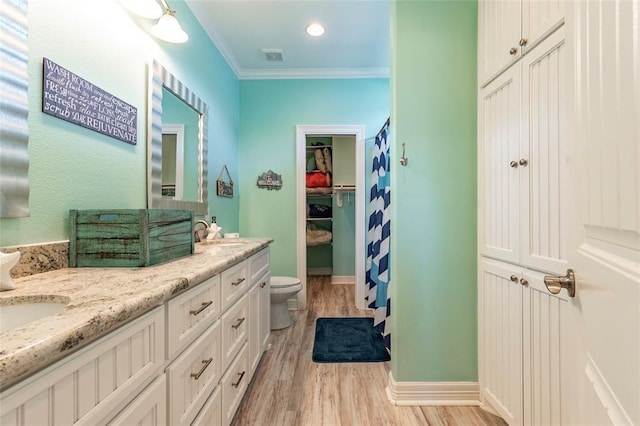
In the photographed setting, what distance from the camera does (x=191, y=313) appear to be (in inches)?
39.0

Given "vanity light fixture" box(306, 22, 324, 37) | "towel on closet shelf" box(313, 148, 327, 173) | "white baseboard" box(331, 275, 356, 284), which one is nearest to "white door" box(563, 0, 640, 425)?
"vanity light fixture" box(306, 22, 324, 37)

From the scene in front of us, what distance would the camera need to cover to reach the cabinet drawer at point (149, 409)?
26.6 inches

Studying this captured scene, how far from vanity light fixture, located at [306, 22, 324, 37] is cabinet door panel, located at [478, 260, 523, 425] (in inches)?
87.4

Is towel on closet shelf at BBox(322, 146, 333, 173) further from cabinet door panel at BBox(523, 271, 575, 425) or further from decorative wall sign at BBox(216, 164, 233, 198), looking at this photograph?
cabinet door panel at BBox(523, 271, 575, 425)

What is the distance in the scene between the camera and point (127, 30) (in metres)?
1.43

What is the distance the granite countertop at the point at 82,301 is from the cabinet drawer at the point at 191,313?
7cm

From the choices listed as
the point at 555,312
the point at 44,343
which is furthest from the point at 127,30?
the point at 555,312

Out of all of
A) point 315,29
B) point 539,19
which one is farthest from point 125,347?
point 315,29

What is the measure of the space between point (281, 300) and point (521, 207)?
206 centimetres

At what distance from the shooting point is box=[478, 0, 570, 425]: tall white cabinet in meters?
1.12

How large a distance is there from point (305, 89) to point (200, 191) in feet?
5.74

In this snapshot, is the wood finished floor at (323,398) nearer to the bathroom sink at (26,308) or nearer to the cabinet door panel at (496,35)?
the bathroom sink at (26,308)

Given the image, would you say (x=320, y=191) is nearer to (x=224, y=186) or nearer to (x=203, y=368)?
(x=224, y=186)

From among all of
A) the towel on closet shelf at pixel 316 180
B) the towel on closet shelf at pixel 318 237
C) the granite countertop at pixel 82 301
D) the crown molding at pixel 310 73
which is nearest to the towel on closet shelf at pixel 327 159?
the towel on closet shelf at pixel 316 180
